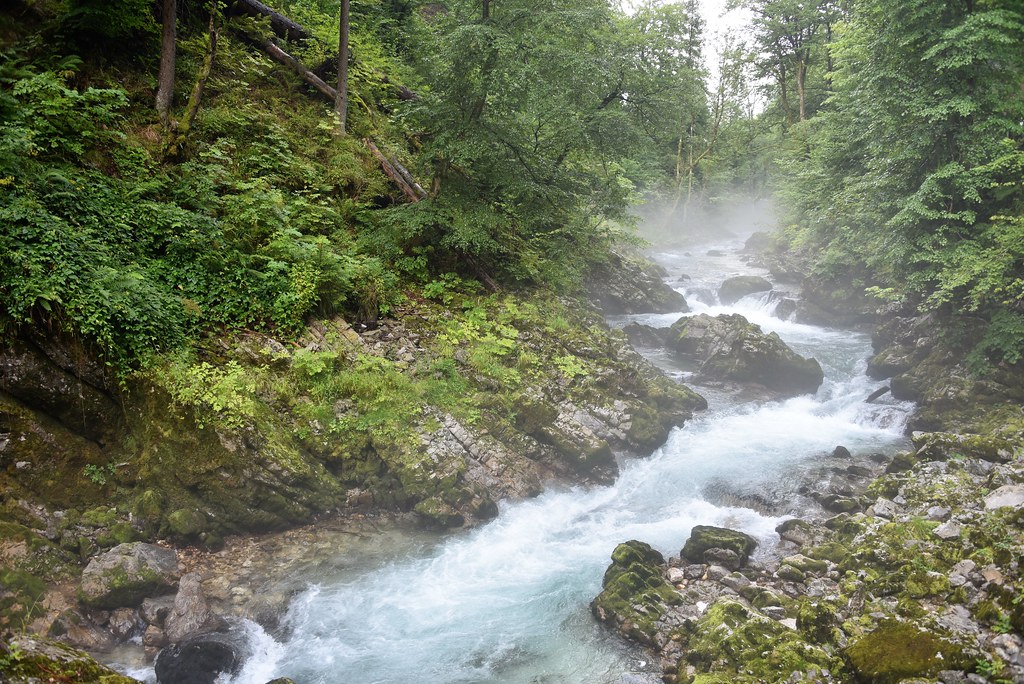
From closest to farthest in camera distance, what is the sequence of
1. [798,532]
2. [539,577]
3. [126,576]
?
[126,576] → [539,577] → [798,532]

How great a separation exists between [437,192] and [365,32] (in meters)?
8.66

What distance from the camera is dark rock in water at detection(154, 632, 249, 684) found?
7.15 meters

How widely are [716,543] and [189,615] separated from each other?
8.93 meters

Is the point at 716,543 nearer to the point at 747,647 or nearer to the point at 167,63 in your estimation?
the point at 747,647

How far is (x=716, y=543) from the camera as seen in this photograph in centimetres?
1050

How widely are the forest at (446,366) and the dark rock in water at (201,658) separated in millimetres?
89

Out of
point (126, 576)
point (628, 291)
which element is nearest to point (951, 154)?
point (628, 291)

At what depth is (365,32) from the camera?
18.0m

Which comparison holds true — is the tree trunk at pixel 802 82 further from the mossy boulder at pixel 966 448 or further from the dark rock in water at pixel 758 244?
the mossy boulder at pixel 966 448

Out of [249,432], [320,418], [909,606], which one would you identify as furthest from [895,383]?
[249,432]

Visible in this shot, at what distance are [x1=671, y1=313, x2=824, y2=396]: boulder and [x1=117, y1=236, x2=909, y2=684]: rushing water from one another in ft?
6.51

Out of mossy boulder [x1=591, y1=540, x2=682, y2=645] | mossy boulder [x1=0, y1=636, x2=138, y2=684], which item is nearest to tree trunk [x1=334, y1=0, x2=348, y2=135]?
mossy boulder [x1=591, y1=540, x2=682, y2=645]

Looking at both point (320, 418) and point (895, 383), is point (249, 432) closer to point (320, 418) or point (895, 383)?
point (320, 418)

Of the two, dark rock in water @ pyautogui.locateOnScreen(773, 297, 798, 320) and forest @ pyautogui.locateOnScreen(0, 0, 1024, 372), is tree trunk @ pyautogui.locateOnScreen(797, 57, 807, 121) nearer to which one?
forest @ pyautogui.locateOnScreen(0, 0, 1024, 372)
